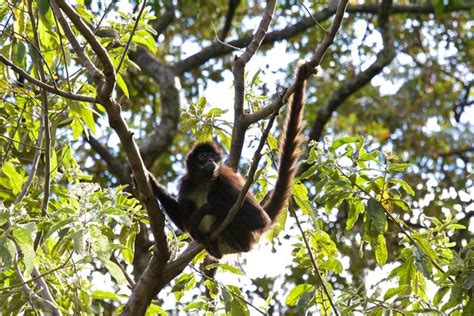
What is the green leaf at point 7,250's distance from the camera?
374 centimetres

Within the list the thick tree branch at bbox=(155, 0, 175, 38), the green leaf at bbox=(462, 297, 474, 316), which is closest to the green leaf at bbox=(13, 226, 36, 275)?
the green leaf at bbox=(462, 297, 474, 316)

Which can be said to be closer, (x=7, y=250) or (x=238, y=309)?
(x=7, y=250)

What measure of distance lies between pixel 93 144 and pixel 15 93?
5.43m

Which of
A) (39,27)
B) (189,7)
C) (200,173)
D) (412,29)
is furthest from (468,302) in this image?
(412,29)

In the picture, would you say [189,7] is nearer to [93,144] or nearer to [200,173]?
[93,144]

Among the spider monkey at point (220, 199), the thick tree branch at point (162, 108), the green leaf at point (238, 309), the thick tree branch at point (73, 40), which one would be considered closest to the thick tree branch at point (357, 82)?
the thick tree branch at point (162, 108)

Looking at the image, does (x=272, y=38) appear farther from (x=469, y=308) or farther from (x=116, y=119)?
(x=116, y=119)

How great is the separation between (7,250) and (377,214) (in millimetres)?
1857

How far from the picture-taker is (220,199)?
5.72 metres

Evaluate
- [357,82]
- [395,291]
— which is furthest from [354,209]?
[357,82]

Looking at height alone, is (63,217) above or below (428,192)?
below

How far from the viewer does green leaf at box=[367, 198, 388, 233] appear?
4.41 m

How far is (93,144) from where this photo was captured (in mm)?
10539

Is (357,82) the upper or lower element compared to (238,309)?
upper
